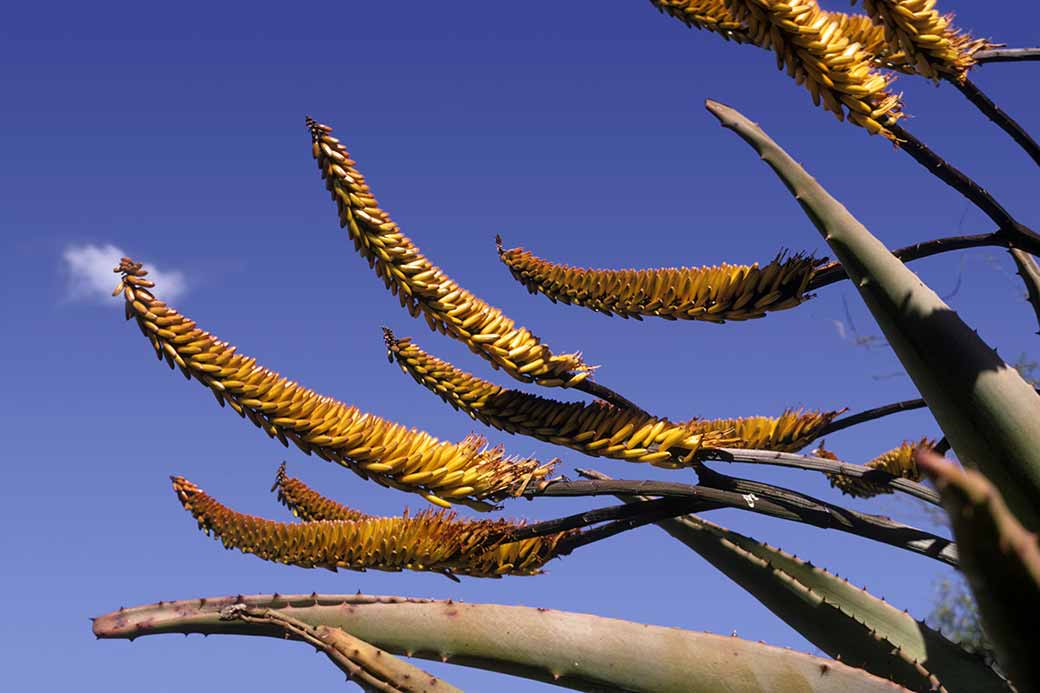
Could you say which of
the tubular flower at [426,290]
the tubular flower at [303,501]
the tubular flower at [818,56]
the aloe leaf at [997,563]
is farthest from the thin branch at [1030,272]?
the aloe leaf at [997,563]

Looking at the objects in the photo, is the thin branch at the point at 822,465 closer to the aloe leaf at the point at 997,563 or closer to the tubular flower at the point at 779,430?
the tubular flower at the point at 779,430

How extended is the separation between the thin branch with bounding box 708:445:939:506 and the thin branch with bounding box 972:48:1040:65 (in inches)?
62.2

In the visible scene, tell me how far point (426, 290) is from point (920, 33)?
1.43 metres

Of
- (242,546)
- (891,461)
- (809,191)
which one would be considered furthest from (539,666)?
(891,461)

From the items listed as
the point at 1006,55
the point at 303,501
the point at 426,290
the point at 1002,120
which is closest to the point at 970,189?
the point at 1002,120

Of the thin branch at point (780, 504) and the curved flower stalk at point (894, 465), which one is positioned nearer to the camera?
the thin branch at point (780, 504)

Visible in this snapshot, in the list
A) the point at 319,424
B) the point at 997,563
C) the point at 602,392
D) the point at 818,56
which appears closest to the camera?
the point at 997,563

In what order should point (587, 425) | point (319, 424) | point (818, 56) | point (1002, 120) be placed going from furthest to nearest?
point (1002, 120)
point (587, 425)
point (818, 56)
point (319, 424)

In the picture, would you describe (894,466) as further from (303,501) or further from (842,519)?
(303,501)

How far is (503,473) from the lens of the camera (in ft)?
9.22

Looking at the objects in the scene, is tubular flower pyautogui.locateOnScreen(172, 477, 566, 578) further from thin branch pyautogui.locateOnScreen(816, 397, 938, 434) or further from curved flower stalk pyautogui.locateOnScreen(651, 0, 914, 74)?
curved flower stalk pyautogui.locateOnScreen(651, 0, 914, 74)

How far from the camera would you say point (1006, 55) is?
381 cm

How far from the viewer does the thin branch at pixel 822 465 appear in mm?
2930

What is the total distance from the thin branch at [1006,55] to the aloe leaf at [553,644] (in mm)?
2217
